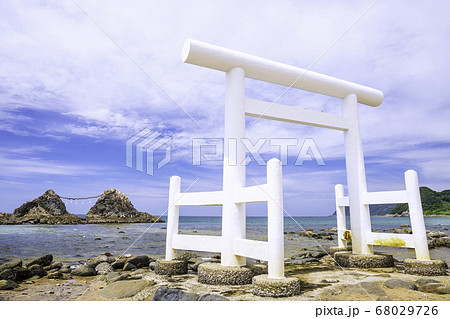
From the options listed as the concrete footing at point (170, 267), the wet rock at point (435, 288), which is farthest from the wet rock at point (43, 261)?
the wet rock at point (435, 288)

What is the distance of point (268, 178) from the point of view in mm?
4605

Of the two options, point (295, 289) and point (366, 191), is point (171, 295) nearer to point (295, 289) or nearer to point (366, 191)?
point (295, 289)

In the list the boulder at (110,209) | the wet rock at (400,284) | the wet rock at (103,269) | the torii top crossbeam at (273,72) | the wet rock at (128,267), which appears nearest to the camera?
the wet rock at (400,284)

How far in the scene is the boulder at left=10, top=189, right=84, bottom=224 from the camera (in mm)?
31212

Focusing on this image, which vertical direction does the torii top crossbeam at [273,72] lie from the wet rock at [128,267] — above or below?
above

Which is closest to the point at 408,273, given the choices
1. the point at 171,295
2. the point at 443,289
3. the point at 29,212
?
the point at 443,289

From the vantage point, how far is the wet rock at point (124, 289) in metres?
4.88

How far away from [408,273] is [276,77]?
17.2 ft

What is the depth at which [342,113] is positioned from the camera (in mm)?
8086

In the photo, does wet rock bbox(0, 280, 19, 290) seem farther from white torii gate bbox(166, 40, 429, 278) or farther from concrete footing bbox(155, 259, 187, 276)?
white torii gate bbox(166, 40, 429, 278)

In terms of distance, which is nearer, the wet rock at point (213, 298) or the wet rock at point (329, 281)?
the wet rock at point (213, 298)

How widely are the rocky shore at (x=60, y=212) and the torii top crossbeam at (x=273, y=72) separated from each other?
102 feet

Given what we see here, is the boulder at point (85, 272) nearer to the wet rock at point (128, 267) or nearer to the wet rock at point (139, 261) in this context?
the wet rock at point (128, 267)

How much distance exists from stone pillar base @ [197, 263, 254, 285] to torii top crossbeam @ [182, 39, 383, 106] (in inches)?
164
